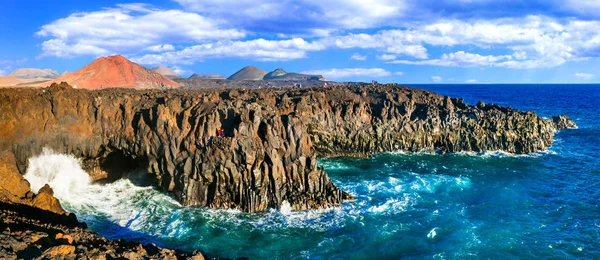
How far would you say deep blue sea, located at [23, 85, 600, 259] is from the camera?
84.0 ft

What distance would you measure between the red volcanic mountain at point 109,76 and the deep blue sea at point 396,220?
43662mm

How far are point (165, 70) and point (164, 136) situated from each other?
156931 millimetres

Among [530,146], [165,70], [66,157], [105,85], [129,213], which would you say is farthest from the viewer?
[165,70]

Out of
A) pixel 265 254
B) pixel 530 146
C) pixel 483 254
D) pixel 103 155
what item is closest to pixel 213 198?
pixel 265 254

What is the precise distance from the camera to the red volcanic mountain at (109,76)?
74375 mm

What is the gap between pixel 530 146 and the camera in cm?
5381

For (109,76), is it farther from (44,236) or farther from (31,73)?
(31,73)

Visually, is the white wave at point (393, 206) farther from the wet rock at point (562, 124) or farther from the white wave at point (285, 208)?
the wet rock at point (562, 124)

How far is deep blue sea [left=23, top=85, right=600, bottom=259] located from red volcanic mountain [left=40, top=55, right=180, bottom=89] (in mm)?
43662

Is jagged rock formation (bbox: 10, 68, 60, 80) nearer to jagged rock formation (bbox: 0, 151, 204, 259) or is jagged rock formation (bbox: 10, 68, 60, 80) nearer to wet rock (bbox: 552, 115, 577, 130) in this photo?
jagged rock formation (bbox: 0, 151, 204, 259)

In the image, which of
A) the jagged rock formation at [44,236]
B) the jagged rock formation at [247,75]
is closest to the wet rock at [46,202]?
the jagged rock formation at [44,236]

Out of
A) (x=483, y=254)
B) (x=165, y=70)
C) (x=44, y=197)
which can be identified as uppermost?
(x=165, y=70)

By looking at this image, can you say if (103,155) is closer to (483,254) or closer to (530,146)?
(483,254)

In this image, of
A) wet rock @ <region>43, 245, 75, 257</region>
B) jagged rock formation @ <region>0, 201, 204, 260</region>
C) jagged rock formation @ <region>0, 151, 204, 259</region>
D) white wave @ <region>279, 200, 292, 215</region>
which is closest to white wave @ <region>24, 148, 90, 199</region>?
jagged rock formation @ <region>0, 151, 204, 259</region>
